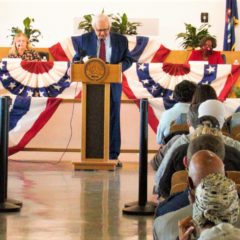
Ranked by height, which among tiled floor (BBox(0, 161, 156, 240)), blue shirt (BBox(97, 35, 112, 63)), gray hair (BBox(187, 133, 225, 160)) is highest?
blue shirt (BBox(97, 35, 112, 63))

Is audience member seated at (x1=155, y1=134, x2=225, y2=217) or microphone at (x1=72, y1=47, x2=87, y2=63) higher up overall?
microphone at (x1=72, y1=47, x2=87, y2=63)

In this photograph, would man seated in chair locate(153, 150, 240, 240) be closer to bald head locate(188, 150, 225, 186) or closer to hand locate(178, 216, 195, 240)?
bald head locate(188, 150, 225, 186)

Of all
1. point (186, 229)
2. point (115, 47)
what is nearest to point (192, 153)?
point (186, 229)

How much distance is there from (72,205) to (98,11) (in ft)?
31.2

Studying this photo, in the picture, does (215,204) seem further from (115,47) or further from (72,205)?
(115,47)

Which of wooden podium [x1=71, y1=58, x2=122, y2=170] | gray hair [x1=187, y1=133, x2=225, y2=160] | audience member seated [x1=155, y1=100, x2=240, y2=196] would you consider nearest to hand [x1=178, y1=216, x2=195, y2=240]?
gray hair [x1=187, y1=133, x2=225, y2=160]

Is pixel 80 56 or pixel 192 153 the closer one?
pixel 192 153

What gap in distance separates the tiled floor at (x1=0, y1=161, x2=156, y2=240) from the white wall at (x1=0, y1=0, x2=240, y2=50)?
23.2 feet

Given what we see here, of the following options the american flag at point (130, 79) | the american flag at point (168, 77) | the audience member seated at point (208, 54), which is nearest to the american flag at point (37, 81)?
the american flag at point (130, 79)

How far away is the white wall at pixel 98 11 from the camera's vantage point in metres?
14.8

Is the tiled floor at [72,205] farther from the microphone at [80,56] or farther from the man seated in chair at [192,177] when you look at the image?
the man seated in chair at [192,177]

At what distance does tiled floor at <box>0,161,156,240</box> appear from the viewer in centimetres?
471

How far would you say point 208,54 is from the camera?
1077 centimetres

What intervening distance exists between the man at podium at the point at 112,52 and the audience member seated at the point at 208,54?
2.63 m
